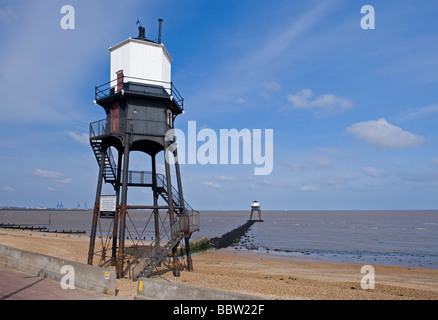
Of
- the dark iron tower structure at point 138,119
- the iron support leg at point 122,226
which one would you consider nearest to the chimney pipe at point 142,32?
the dark iron tower structure at point 138,119

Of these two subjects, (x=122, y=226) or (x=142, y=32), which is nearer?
(x=122, y=226)

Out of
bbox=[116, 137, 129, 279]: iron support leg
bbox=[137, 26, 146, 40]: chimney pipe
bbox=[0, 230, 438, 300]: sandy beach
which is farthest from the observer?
bbox=[137, 26, 146, 40]: chimney pipe

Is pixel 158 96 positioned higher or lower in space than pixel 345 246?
higher

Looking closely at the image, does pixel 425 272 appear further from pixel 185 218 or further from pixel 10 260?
pixel 10 260

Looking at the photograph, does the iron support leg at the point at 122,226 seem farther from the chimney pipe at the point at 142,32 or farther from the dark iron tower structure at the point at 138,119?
the chimney pipe at the point at 142,32

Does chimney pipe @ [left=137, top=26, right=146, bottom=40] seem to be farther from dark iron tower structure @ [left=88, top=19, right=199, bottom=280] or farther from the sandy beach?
the sandy beach

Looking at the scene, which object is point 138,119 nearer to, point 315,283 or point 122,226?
point 122,226

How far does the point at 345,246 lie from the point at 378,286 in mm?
32240

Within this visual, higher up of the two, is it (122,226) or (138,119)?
(138,119)

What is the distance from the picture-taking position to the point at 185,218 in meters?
19.6

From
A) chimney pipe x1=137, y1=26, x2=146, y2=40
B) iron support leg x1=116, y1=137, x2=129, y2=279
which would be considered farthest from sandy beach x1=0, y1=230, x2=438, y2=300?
chimney pipe x1=137, y1=26, x2=146, y2=40

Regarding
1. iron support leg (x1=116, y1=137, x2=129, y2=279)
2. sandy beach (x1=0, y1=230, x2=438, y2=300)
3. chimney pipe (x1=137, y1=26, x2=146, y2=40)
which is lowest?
sandy beach (x1=0, y1=230, x2=438, y2=300)

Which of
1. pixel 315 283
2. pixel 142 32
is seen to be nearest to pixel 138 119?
pixel 142 32
